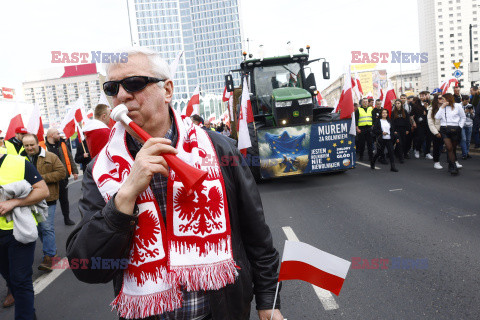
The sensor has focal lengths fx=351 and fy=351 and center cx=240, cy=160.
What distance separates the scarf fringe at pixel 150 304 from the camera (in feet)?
4.49

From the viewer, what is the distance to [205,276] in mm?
1413

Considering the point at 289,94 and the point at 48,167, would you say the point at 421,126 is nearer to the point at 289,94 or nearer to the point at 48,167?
the point at 289,94

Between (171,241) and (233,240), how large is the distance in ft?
0.94

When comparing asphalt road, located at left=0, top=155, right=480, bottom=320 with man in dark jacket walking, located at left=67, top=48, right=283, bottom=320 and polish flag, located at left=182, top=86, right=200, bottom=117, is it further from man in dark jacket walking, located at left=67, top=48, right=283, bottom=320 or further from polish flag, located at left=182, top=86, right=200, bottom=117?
polish flag, located at left=182, top=86, right=200, bottom=117

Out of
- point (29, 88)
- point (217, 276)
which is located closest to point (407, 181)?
point (217, 276)

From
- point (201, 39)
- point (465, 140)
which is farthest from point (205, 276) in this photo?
point (201, 39)

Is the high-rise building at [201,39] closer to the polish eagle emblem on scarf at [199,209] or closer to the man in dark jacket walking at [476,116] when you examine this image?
the man in dark jacket walking at [476,116]

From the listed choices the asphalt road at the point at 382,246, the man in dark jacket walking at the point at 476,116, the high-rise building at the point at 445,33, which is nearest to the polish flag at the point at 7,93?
the asphalt road at the point at 382,246

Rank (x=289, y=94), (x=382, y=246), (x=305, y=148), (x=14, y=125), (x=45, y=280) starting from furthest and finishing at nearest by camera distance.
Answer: (x=289, y=94), (x=305, y=148), (x=14, y=125), (x=45, y=280), (x=382, y=246)

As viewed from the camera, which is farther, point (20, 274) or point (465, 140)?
point (465, 140)

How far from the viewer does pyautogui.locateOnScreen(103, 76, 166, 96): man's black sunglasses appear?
142 cm

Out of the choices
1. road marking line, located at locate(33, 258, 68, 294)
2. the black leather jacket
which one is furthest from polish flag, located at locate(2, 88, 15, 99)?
the black leather jacket

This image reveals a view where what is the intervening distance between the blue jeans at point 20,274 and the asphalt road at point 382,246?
19.5 inches

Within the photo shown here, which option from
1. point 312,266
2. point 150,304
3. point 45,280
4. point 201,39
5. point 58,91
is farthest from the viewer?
point 58,91
